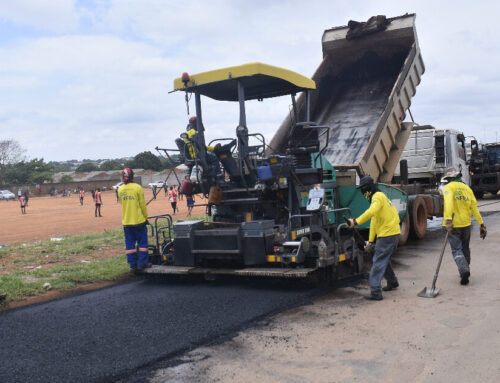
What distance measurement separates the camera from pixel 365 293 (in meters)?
5.86

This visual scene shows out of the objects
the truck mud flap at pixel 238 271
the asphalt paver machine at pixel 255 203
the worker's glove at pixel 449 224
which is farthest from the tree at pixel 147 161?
the worker's glove at pixel 449 224

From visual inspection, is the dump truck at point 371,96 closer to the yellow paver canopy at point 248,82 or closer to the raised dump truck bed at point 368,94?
the raised dump truck bed at point 368,94

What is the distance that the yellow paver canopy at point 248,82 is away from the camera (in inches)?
248

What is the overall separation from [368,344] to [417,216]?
Answer: 6.03m

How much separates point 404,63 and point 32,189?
61.6 metres

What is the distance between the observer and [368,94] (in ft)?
32.5

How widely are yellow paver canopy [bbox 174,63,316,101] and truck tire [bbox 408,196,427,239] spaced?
3387 millimetres

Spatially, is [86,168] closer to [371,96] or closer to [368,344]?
[371,96]

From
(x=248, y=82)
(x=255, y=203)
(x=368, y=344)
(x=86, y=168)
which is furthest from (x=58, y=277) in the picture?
(x=86, y=168)

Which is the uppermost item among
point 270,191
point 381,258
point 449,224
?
point 270,191

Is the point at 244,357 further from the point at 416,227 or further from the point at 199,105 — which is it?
the point at 416,227

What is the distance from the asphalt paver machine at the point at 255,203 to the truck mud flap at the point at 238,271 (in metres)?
0.01

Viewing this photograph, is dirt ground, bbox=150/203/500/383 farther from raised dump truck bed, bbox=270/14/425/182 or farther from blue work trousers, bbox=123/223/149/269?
raised dump truck bed, bbox=270/14/425/182

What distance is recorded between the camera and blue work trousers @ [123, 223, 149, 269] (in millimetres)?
6934
